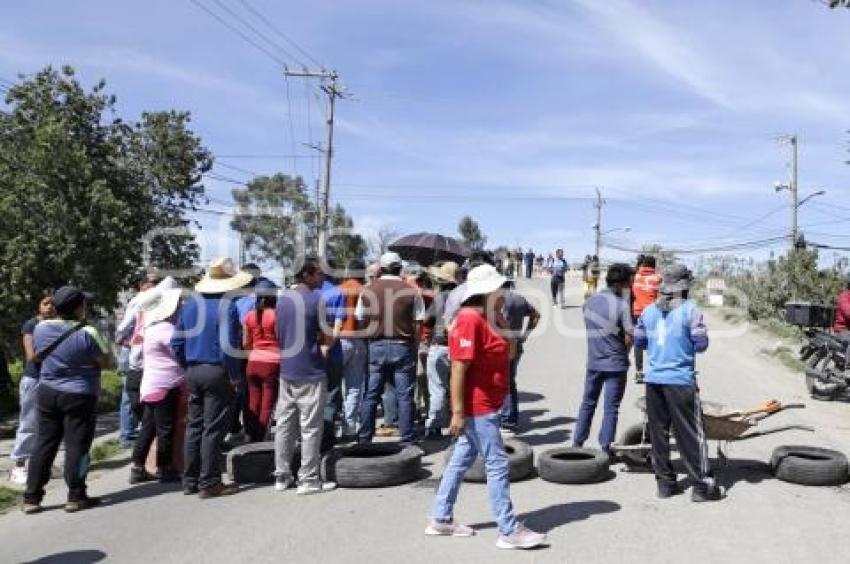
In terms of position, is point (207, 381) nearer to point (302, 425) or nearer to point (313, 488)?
point (302, 425)

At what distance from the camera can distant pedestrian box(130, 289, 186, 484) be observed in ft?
25.8

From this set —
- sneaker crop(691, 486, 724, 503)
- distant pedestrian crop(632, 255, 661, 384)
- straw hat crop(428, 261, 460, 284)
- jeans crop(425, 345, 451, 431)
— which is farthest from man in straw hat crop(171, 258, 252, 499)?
distant pedestrian crop(632, 255, 661, 384)

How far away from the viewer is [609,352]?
8195 millimetres

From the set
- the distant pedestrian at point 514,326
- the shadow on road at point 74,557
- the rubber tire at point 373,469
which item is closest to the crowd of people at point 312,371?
the rubber tire at point 373,469

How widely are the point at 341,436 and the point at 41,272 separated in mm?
7461

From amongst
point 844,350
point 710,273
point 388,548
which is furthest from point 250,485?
point 710,273

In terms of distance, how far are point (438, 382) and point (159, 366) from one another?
3128 millimetres

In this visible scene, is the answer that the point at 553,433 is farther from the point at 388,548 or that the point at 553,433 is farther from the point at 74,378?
the point at 74,378

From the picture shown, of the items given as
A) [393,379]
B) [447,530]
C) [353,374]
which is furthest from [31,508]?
[447,530]

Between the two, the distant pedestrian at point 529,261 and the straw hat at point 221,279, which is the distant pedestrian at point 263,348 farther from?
the distant pedestrian at point 529,261

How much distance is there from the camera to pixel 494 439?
589 centimetres

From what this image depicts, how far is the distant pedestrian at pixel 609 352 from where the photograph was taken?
8.16 metres

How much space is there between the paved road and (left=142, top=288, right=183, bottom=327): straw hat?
1.63 metres

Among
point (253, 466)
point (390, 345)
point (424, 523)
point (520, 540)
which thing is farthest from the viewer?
point (390, 345)
